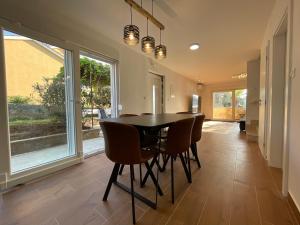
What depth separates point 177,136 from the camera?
5.28 ft

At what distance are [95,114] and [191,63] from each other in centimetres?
361

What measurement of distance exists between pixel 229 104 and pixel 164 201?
9108 millimetres

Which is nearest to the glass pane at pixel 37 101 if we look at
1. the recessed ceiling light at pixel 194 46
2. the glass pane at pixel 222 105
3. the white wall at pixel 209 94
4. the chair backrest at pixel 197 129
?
the chair backrest at pixel 197 129

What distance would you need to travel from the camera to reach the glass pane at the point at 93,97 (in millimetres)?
3066

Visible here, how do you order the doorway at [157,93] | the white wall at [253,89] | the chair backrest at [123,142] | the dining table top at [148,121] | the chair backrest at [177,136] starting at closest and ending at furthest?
the chair backrest at [123,142], the dining table top at [148,121], the chair backrest at [177,136], the white wall at [253,89], the doorway at [157,93]

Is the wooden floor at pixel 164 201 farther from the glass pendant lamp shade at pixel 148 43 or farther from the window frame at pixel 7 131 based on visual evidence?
the glass pendant lamp shade at pixel 148 43

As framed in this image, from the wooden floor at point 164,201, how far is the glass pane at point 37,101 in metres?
0.46

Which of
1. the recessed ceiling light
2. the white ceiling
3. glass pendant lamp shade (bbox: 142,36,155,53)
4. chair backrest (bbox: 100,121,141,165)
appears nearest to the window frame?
the white ceiling

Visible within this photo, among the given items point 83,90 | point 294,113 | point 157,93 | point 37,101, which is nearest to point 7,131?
point 37,101

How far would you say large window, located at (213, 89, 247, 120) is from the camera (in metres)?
8.95

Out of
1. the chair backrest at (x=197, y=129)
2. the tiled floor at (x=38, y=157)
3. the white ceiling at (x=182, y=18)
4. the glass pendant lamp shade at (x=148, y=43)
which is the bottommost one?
the tiled floor at (x=38, y=157)

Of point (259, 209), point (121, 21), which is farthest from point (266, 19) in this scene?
point (259, 209)

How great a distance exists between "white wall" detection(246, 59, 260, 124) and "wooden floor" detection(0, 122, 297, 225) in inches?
113

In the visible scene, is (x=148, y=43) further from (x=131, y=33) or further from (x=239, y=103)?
(x=239, y=103)
